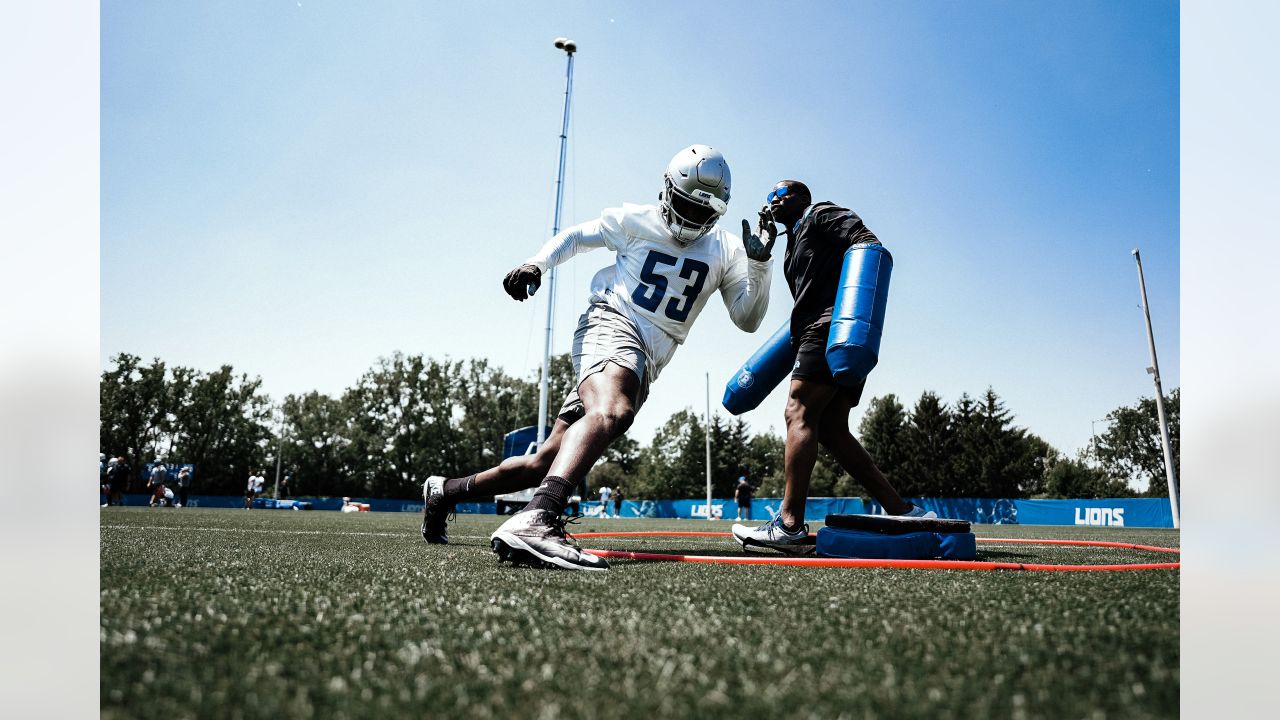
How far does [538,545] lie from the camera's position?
→ 2617 mm

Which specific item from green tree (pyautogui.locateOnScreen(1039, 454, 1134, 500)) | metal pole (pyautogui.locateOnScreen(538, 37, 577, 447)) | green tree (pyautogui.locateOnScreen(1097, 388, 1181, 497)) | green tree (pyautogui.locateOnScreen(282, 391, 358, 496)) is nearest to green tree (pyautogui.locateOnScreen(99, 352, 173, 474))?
green tree (pyautogui.locateOnScreen(282, 391, 358, 496))

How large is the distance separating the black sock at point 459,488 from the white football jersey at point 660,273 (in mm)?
1161

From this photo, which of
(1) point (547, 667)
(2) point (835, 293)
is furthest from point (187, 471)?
(1) point (547, 667)

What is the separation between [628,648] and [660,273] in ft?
8.41

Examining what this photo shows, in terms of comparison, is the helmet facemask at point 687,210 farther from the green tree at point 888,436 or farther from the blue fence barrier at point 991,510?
the green tree at point 888,436

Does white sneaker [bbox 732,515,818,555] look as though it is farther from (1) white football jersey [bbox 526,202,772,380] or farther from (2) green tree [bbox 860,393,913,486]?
(2) green tree [bbox 860,393,913,486]

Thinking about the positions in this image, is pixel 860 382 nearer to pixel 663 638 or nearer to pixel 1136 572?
pixel 1136 572

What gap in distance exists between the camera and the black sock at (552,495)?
2.75 m

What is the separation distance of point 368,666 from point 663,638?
476mm

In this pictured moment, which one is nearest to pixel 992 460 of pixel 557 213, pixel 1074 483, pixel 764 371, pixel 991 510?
pixel 1074 483

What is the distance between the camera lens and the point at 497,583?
2.08 m

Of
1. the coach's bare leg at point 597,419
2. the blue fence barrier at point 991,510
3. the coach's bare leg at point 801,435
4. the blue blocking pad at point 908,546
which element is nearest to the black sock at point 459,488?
the coach's bare leg at point 597,419

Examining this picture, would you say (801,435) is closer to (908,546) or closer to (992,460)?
(908,546)
